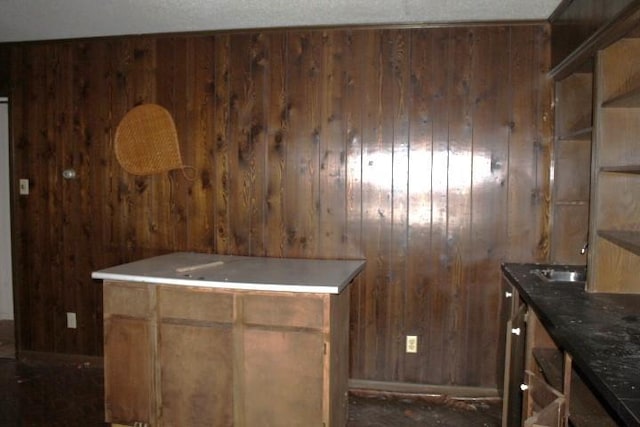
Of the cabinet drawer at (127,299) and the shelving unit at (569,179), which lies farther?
the shelving unit at (569,179)

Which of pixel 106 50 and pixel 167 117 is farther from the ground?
pixel 106 50

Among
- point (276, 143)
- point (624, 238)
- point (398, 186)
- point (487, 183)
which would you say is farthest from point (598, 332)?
point (276, 143)

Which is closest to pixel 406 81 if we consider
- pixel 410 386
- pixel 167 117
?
Answer: pixel 167 117

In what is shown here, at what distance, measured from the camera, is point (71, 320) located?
334cm

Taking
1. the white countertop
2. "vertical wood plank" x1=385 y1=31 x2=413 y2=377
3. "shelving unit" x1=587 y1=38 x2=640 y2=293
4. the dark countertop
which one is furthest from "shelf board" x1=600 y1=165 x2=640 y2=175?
the white countertop

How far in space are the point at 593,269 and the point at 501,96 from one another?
121 cm

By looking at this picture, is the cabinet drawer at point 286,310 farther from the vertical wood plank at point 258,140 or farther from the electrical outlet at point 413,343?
the electrical outlet at point 413,343

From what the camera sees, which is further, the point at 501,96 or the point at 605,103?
the point at 501,96

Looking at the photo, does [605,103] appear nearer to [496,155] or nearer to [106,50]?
[496,155]

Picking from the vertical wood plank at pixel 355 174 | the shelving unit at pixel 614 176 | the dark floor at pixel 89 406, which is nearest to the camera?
the shelving unit at pixel 614 176

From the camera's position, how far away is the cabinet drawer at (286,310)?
7.02 ft

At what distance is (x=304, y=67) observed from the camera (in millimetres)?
2955

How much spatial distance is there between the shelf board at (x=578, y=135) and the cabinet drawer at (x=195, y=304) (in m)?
1.94

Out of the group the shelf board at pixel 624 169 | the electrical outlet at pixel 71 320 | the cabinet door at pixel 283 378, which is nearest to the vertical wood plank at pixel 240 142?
the cabinet door at pixel 283 378
